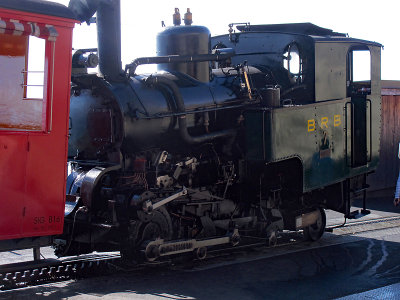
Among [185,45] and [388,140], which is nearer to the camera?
[185,45]

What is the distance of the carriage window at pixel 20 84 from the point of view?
5.74 m

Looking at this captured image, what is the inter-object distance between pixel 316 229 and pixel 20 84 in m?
5.55

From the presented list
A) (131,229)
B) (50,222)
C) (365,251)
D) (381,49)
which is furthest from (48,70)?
(381,49)

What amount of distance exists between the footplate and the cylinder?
2.25 meters

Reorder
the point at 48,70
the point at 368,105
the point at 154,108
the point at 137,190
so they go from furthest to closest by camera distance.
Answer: the point at 368,105 → the point at 154,108 → the point at 137,190 → the point at 48,70

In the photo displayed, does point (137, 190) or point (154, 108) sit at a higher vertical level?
point (154, 108)

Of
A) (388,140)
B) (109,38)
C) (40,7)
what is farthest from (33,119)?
(388,140)

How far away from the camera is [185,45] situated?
27.0ft

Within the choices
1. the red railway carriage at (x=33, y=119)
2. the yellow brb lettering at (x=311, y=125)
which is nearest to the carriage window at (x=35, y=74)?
the red railway carriage at (x=33, y=119)

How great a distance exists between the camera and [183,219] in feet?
25.7

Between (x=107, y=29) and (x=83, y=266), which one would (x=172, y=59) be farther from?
(x=83, y=266)

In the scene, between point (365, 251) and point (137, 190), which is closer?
point (137, 190)

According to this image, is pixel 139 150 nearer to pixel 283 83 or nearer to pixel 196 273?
pixel 196 273

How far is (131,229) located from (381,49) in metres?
6.06
